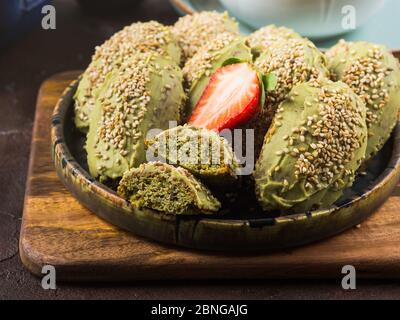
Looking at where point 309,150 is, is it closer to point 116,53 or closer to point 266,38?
point 266,38

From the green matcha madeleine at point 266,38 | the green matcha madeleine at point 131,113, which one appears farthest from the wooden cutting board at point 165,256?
the green matcha madeleine at point 266,38

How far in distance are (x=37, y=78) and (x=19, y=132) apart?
1.44 feet

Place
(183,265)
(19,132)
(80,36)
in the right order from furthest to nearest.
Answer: (80,36), (19,132), (183,265)

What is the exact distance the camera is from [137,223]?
1367 mm

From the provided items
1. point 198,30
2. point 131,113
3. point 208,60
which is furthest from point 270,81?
point 198,30

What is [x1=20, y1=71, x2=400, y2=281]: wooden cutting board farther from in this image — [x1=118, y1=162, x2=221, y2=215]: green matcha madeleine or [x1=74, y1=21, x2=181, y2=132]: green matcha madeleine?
[x1=74, y1=21, x2=181, y2=132]: green matcha madeleine

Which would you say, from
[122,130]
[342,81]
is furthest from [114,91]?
[342,81]

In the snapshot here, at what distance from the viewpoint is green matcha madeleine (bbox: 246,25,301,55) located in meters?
1.61

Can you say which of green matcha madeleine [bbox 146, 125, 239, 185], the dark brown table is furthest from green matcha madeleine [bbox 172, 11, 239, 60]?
the dark brown table

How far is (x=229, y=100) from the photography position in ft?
4.64

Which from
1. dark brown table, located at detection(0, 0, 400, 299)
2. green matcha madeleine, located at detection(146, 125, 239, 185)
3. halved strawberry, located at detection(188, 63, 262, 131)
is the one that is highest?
halved strawberry, located at detection(188, 63, 262, 131)

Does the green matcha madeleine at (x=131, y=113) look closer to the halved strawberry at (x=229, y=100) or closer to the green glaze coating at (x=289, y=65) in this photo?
the halved strawberry at (x=229, y=100)

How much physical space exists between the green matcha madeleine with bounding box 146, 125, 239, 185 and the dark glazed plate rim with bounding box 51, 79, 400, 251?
9 centimetres

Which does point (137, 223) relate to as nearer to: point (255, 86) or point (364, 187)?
point (255, 86)
